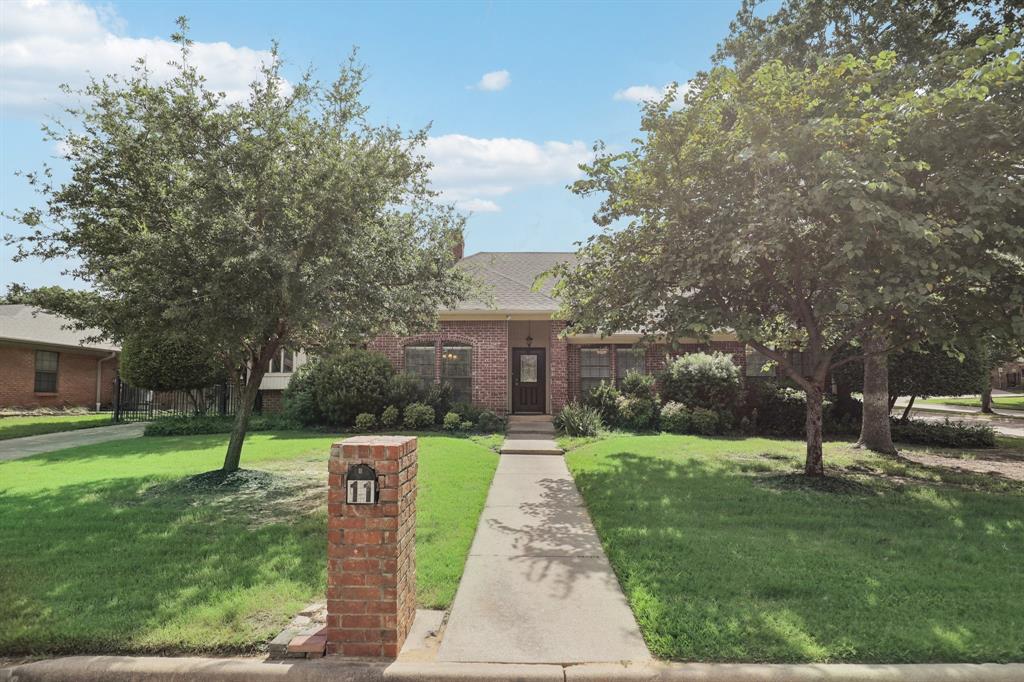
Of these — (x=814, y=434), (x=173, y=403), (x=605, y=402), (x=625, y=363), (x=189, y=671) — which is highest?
(x=625, y=363)

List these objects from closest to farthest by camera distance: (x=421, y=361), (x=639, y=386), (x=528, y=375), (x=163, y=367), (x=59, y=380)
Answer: (x=639, y=386)
(x=163, y=367)
(x=421, y=361)
(x=528, y=375)
(x=59, y=380)

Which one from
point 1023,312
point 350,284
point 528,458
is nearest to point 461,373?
point 528,458

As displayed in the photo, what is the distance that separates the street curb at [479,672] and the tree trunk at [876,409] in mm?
9976

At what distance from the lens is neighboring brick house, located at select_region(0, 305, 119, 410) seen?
2067 centimetres

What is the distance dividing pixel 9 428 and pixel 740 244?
19.0 meters

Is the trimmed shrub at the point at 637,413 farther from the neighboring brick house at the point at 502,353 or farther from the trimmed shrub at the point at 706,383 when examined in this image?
the neighboring brick house at the point at 502,353

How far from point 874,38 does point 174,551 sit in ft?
46.4

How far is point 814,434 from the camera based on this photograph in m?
8.73

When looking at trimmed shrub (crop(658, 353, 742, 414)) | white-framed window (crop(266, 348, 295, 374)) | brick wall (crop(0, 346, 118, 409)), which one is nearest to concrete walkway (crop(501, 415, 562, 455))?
trimmed shrub (crop(658, 353, 742, 414))

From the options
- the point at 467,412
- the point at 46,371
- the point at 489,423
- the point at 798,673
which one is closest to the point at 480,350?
the point at 467,412

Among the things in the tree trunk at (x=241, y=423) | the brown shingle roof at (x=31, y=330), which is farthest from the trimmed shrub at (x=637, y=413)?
the brown shingle roof at (x=31, y=330)

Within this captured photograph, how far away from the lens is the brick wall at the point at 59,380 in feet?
67.6

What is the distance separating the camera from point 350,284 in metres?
7.36

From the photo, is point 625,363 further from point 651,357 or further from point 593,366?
point 593,366
